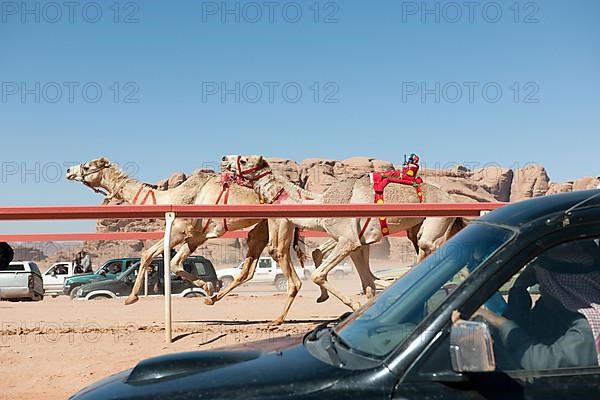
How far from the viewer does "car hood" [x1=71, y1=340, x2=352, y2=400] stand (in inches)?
106

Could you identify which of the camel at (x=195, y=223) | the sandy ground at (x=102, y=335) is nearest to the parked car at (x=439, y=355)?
the sandy ground at (x=102, y=335)

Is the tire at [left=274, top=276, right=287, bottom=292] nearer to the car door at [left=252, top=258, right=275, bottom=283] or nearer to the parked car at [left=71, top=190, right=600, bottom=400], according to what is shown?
the car door at [left=252, top=258, right=275, bottom=283]

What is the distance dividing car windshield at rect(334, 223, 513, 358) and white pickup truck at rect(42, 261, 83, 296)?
24.0 metres

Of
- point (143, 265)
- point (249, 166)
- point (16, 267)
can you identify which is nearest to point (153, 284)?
point (16, 267)

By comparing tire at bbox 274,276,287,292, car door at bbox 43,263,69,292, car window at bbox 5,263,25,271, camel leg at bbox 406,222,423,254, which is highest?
camel leg at bbox 406,222,423,254

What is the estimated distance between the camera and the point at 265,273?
33.3 metres

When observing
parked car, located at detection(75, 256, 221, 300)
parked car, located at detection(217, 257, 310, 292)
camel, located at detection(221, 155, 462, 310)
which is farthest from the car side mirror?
parked car, located at detection(217, 257, 310, 292)

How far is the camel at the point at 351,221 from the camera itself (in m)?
11.3

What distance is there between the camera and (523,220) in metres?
2.95

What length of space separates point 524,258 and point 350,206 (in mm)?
6414

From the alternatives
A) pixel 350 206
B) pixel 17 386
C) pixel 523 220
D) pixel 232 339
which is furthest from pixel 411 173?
pixel 523 220

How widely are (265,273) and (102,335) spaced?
24.3m

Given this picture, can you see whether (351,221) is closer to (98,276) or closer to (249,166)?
(249,166)

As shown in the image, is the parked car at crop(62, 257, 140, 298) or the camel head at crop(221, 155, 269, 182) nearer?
the camel head at crop(221, 155, 269, 182)
